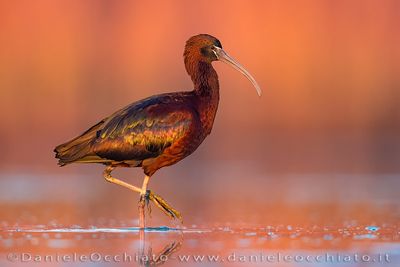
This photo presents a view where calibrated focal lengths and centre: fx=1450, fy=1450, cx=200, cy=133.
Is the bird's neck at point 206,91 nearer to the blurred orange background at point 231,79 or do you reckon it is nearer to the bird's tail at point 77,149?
the bird's tail at point 77,149

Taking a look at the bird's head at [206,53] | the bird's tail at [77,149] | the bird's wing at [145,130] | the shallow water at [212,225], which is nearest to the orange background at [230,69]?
the shallow water at [212,225]

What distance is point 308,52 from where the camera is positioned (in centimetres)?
3397

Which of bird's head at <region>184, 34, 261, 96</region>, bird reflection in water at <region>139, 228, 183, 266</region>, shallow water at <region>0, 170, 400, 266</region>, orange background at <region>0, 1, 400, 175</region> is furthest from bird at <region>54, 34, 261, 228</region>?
orange background at <region>0, 1, 400, 175</region>

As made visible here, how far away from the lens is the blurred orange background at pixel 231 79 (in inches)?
960

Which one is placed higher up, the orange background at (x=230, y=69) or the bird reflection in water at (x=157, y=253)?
the orange background at (x=230, y=69)

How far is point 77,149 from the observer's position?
46.1 ft

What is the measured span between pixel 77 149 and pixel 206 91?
54.1 inches

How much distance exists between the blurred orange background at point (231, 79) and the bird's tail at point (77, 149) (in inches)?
245

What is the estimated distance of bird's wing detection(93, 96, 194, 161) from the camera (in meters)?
13.8

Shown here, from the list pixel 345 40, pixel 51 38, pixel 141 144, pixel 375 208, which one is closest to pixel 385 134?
pixel 345 40

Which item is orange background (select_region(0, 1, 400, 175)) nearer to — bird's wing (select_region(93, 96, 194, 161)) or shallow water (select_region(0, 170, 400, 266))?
shallow water (select_region(0, 170, 400, 266))

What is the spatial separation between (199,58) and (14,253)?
151 inches

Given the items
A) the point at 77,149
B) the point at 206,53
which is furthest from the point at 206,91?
the point at 77,149

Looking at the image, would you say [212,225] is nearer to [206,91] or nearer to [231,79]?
[206,91]
